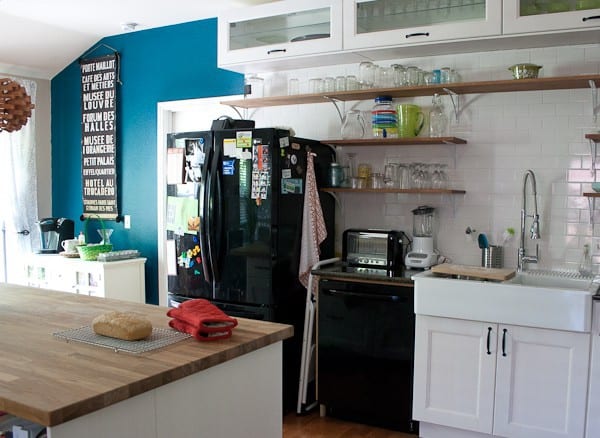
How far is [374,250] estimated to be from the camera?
398 centimetres

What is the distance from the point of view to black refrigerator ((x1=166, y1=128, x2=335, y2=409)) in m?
3.79

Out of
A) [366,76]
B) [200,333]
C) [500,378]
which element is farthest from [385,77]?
[200,333]

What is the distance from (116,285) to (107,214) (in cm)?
85

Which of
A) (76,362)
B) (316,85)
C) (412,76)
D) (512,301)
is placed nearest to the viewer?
(76,362)

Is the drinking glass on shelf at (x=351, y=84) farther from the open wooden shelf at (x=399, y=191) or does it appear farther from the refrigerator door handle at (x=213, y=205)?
the refrigerator door handle at (x=213, y=205)

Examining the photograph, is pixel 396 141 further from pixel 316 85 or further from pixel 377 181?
pixel 316 85

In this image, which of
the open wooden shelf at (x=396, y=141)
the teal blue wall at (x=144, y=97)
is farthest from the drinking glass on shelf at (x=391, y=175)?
the teal blue wall at (x=144, y=97)

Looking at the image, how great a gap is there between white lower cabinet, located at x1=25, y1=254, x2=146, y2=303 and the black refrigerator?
98 centimetres

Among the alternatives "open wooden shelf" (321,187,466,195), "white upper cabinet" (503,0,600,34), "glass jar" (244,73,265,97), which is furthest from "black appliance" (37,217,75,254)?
"white upper cabinet" (503,0,600,34)

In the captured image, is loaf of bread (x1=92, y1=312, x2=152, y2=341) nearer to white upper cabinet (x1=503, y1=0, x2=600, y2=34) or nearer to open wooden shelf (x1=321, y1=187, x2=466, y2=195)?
open wooden shelf (x1=321, y1=187, x2=466, y2=195)

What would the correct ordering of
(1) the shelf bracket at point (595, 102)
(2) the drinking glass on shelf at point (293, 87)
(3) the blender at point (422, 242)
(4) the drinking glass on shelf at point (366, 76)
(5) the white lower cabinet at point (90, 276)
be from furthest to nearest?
(5) the white lower cabinet at point (90, 276) < (2) the drinking glass on shelf at point (293, 87) < (4) the drinking glass on shelf at point (366, 76) < (3) the blender at point (422, 242) < (1) the shelf bracket at point (595, 102)

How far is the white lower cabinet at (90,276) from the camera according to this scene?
4871mm

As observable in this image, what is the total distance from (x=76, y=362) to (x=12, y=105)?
3.25 feet

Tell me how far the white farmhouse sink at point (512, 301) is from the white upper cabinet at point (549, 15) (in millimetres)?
1319
